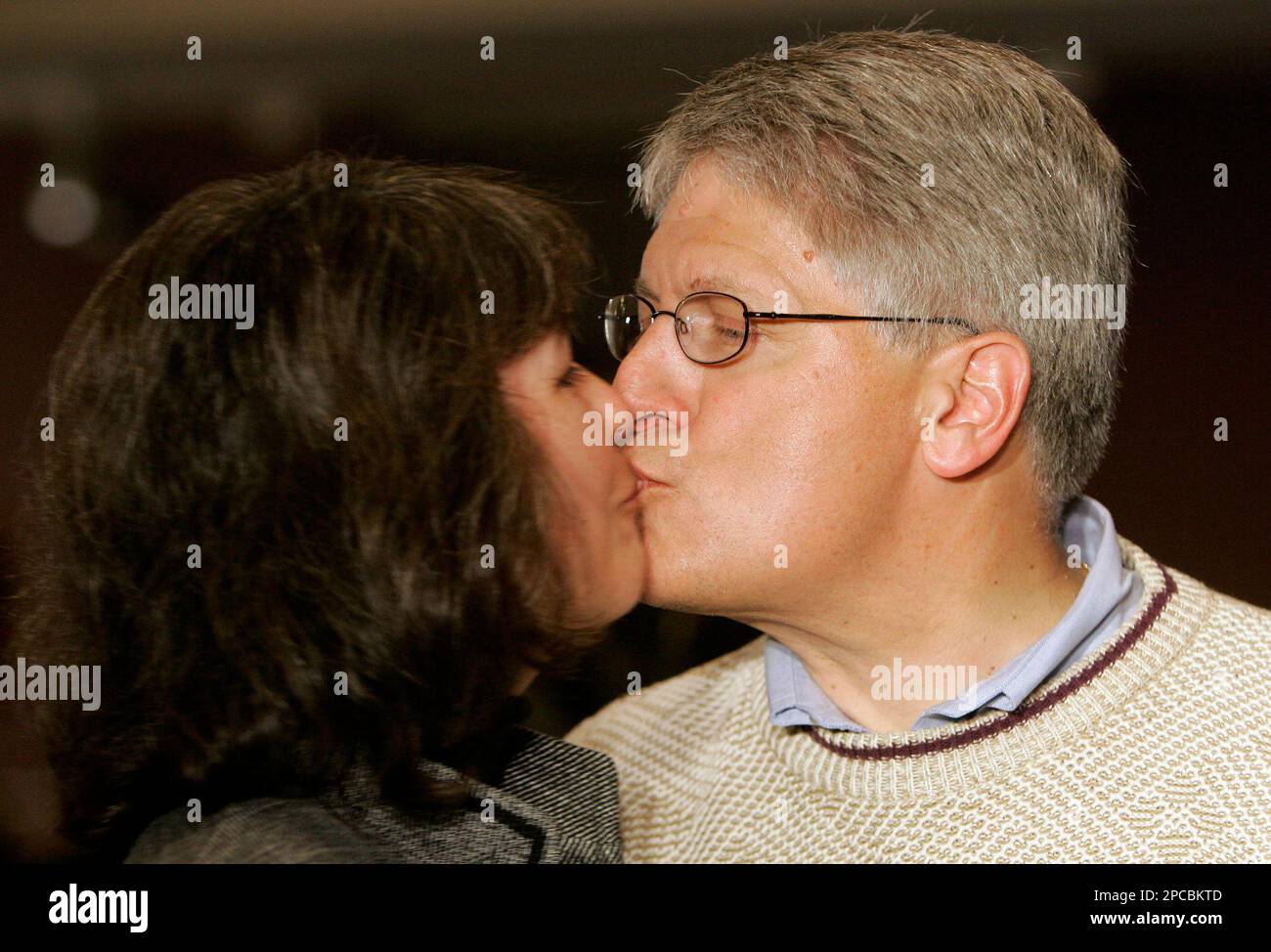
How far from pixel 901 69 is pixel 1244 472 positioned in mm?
785

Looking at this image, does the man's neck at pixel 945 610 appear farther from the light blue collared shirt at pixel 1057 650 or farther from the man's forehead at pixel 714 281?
the man's forehead at pixel 714 281

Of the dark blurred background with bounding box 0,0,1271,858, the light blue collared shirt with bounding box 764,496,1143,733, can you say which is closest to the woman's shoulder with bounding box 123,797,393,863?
the dark blurred background with bounding box 0,0,1271,858

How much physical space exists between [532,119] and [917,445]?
2.44 feet

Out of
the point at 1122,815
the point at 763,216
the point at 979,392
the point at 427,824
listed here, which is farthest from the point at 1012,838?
the point at 763,216

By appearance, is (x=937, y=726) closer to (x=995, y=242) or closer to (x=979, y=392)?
(x=979, y=392)

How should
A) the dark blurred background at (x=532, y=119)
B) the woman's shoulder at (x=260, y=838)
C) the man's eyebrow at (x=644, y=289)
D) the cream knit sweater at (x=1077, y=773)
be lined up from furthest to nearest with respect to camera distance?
the dark blurred background at (x=532, y=119) → the man's eyebrow at (x=644, y=289) → the cream knit sweater at (x=1077, y=773) → the woman's shoulder at (x=260, y=838)

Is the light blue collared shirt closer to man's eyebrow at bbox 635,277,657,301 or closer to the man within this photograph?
the man

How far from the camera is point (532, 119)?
65.2 inches

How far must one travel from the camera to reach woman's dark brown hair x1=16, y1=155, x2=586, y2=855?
1180mm

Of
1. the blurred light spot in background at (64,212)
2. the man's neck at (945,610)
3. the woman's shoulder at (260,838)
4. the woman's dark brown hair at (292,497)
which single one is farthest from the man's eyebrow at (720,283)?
the blurred light spot in background at (64,212)

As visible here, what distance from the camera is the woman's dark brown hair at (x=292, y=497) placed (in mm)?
1180

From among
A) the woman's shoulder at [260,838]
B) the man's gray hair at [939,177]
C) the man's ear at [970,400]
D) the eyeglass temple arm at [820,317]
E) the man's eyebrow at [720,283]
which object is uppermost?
the man's gray hair at [939,177]

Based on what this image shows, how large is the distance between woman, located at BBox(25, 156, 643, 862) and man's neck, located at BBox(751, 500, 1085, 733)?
38cm

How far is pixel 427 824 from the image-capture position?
1251mm
